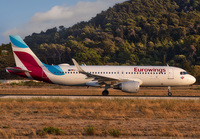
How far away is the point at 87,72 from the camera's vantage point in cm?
3175

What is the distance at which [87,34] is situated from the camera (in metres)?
124

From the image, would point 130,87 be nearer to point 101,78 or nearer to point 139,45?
point 101,78

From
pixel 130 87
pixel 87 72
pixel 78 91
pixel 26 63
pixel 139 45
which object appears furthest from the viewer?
pixel 139 45

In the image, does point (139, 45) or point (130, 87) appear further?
point (139, 45)

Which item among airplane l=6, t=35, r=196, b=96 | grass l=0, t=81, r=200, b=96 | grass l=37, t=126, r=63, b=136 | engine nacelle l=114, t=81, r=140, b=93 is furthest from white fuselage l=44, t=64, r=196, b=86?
grass l=37, t=126, r=63, b=136

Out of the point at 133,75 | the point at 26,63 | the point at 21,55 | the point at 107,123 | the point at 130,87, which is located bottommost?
the point at 107,123

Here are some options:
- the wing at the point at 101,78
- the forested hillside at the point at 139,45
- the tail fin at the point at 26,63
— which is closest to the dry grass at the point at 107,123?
the wing at the point at 101,78

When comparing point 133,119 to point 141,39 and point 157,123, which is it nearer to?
point 157,123

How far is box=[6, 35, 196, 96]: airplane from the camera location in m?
32.5

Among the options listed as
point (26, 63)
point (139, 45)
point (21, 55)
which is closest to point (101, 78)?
point (26, 63)

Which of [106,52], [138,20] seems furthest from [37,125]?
[138,20]

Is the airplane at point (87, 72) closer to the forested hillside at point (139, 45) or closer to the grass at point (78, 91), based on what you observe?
the grass at point (78, 91)

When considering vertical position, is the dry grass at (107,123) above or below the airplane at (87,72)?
below

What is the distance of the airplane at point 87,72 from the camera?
107 ft
